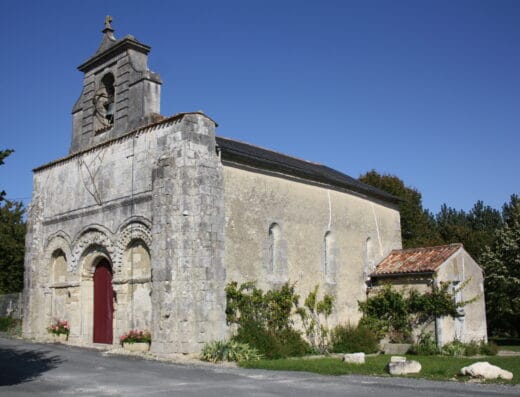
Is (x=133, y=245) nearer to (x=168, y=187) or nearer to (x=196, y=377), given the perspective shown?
(x=168, y=187)

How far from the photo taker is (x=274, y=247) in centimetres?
1797

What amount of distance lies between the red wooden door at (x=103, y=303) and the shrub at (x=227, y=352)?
15.5ft

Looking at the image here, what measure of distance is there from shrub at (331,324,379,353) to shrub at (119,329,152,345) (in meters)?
6.33

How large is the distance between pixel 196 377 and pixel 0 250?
2282 cm

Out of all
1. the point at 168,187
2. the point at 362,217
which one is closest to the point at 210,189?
the point at 168,187

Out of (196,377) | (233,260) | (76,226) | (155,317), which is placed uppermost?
(76,226)

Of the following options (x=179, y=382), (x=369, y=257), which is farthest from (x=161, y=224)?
(x=369, y=257)

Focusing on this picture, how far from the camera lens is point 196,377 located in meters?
11.4

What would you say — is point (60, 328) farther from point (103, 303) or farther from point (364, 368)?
point (364, 368)

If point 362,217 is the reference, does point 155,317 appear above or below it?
below

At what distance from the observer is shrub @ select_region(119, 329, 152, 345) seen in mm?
15398

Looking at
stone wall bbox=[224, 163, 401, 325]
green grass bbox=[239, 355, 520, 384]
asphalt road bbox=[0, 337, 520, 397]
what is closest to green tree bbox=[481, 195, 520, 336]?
stone wall bbox=[224, 163, 401, 325]

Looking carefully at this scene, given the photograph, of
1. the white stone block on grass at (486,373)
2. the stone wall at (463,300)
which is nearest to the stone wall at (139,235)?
the white stone block on grass at (486,373)

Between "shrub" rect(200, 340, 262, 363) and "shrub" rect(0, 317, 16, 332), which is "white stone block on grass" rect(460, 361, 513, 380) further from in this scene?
"shrub" rect(0, 317, 16, 332)
